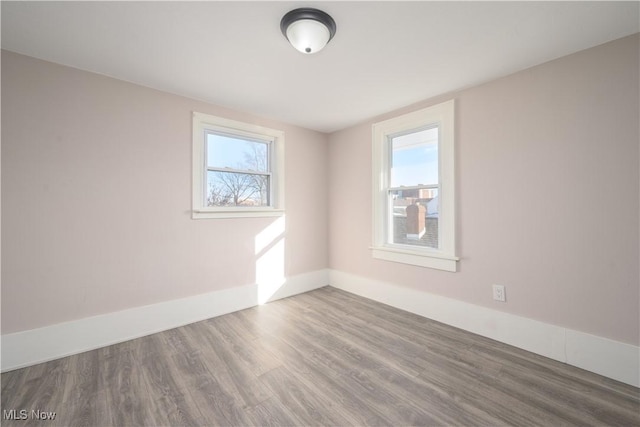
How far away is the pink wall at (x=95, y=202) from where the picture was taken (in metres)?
1.96

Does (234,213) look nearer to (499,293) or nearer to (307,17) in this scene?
(307,17)

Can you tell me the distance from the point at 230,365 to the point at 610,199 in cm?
299

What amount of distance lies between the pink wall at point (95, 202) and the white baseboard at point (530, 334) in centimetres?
208

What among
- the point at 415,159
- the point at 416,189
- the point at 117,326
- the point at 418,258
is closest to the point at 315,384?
the point at 418,258

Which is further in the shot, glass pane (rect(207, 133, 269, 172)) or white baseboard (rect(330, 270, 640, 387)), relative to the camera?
glass pane (rect(207, 133, 269, 172))

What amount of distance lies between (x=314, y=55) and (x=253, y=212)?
187 centimetres

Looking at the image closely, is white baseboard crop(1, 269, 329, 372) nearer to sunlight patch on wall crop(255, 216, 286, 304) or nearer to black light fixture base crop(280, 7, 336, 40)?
sunlight patch on wall crop(255, 216, 286, 304)

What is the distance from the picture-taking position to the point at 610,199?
1.82 m

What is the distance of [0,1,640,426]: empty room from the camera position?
1.60m

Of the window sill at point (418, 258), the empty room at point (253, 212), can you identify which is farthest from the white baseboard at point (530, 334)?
the window sill at point (418, 258)

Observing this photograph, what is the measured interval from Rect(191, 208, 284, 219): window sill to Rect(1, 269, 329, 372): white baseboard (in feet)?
2.79

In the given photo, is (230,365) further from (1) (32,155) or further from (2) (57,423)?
(1) (32,155)

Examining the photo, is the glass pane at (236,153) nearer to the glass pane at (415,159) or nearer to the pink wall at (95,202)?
the pink wall at (95,202)

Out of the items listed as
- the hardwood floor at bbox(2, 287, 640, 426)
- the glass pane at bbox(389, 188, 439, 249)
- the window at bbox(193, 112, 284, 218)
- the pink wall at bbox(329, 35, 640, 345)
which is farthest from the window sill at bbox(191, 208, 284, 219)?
the pink wall at bbox(329, 35, 640, 345)
